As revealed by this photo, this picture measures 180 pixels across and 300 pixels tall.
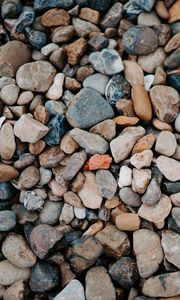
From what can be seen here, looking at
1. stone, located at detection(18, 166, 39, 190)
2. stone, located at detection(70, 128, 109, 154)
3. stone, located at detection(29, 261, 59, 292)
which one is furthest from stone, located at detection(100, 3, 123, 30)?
stone, located at detection(29, 261, 59, 292)

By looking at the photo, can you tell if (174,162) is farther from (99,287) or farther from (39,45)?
(39,45)

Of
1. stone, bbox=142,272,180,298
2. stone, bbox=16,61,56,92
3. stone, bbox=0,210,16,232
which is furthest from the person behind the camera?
stone, bbox=16,61,56,92

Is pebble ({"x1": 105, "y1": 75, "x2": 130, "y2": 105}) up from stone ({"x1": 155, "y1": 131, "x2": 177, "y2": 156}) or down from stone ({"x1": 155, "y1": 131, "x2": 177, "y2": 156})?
up

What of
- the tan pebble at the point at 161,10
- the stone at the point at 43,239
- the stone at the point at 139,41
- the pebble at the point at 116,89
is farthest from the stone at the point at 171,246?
the tan pebble at the point at 161,10

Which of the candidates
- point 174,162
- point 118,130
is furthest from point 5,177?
point 174,162

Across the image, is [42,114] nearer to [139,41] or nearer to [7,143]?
[7,143]

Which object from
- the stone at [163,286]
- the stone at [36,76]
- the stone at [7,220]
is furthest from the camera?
the stone at [36,76]

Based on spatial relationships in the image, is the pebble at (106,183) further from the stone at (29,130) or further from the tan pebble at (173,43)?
the tan pebble at (173,43)

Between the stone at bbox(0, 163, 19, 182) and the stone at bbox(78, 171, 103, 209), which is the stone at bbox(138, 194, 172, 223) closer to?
the stone at bbox(78, 171, 103, 209)

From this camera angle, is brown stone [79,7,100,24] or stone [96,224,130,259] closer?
stone [96,224,130,259]
